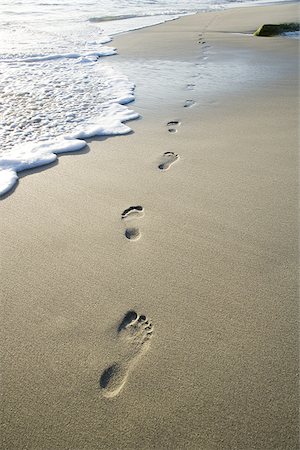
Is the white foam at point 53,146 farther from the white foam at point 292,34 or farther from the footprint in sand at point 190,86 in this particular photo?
the white foam at point 292,34

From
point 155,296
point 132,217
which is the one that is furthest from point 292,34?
point 155,296

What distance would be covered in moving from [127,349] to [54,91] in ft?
13.5

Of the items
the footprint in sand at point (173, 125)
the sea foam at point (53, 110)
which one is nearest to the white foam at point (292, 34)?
the sea foam at point (53, 110)

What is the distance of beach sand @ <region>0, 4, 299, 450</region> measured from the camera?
3.94 feet

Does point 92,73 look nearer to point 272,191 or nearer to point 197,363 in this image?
point 272,191

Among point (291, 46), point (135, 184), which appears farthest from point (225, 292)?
point (291, 46)

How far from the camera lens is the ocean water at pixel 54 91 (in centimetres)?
313

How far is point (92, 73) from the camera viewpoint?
18.2 feet

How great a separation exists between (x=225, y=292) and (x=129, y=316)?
1.55ft

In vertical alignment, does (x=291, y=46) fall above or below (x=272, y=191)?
above

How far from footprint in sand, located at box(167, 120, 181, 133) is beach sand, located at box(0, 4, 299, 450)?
0.14 m

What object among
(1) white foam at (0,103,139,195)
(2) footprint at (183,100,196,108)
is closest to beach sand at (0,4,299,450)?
(1) white foam at (0,103,139,195)

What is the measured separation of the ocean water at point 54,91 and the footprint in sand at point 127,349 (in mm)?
1506

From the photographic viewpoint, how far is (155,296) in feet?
5.32
